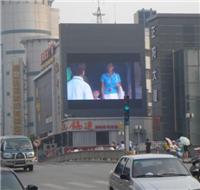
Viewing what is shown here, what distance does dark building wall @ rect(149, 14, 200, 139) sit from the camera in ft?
264

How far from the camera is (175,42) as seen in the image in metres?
82.6

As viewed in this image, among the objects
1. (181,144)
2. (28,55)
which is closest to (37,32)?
(28,55)

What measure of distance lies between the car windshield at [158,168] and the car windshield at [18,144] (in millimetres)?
21237

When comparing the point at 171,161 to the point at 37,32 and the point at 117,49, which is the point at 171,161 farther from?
the point at 37,32

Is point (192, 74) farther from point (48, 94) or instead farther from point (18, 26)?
point (18, 26)

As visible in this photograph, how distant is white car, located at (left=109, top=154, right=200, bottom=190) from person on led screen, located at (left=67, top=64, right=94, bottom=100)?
240 ft

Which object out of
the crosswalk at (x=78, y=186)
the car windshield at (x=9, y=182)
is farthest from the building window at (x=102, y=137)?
the car windshield at (x=9, y=182)

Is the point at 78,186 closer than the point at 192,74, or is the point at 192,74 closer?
the point at 78,186

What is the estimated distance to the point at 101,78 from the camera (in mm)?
90438

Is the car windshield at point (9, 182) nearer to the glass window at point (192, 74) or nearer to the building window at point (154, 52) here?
the glass window at point (192, 74)

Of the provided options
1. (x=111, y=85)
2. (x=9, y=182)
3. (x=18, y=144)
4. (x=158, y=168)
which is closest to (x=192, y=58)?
(x=111, y=85)

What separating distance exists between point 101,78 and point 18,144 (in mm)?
54627

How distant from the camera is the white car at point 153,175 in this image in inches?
539

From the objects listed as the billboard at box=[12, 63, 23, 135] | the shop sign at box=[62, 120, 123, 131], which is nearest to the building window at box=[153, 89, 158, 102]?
the shop sign at box=[62, 120, 123, 131]
